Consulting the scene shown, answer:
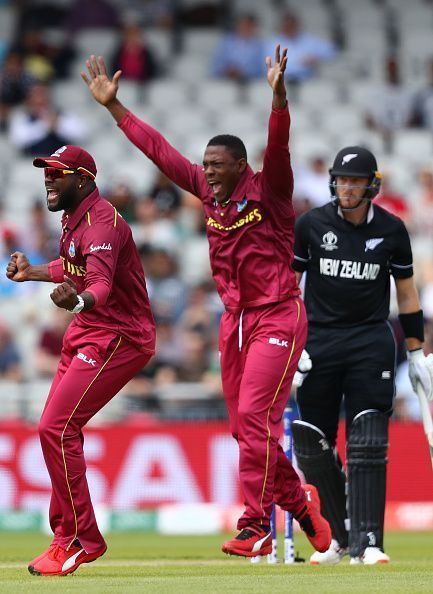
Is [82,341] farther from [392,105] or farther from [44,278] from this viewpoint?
[392,105]

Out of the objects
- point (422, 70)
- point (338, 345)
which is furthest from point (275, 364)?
point (422, 70)

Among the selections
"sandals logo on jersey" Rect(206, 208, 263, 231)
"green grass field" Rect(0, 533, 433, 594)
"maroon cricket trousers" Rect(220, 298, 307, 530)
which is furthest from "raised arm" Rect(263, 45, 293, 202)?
"green grass field" Rect(0, 533, 433, 594)

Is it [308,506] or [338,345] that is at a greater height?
[338,345]

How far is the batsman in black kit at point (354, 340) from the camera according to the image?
932cm

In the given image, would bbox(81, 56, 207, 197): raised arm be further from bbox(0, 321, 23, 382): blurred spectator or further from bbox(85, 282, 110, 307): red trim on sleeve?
bbox(0, 321, 23, 382): blurred spectator

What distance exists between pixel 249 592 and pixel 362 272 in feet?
9.33

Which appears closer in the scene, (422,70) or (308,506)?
(308,506)

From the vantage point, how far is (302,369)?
9.45m

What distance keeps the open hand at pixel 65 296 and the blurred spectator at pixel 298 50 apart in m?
12.8

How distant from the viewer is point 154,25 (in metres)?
21.8

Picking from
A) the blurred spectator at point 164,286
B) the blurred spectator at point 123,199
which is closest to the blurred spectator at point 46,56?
the blurred spectator at point 123,199

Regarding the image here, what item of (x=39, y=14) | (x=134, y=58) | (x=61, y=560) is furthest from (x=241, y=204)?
(x=39, y=14)

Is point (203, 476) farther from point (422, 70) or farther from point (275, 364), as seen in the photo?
point (422, 70)

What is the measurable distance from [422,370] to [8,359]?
6783mm
